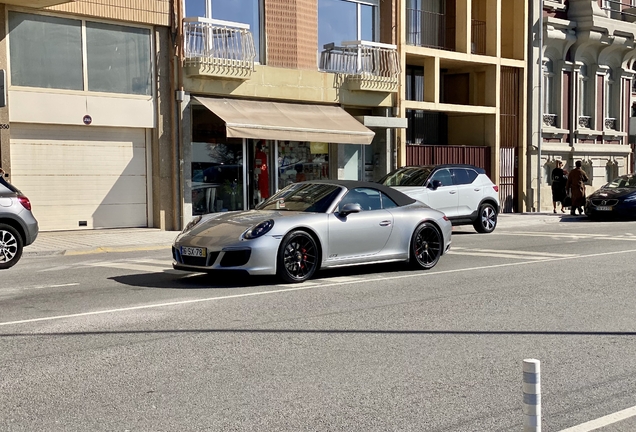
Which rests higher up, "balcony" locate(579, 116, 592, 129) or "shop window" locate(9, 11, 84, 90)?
"shop window" locate(9, 11, 84, 90)

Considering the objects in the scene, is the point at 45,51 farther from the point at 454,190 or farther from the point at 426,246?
the point at 426,246

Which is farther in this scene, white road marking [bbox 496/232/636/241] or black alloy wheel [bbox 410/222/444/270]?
white road marking [bbox 496/232/636/241]

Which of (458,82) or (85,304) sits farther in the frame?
(458,82)

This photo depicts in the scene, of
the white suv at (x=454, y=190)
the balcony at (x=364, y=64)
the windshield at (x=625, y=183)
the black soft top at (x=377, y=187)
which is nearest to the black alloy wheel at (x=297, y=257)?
the black soft top at (x=377, y=187)

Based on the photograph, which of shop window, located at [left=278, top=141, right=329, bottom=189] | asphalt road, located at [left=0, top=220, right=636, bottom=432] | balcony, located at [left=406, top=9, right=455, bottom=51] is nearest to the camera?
asphalt road, located at [left=0, top=220, right=636, bottom=432]

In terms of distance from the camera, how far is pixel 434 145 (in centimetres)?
2806

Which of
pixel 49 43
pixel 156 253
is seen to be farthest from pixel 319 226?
pixel 49 43

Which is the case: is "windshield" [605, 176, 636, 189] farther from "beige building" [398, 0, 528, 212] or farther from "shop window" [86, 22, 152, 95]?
"shop window" [86, 22, 152, 95]

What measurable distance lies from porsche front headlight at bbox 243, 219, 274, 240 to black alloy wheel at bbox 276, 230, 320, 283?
255 mm

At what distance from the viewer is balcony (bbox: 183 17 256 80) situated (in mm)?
21156

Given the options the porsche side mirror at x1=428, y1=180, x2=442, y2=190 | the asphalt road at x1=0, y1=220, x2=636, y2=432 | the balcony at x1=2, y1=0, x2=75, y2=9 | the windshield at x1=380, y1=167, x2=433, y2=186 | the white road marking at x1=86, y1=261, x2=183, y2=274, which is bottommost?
the asphalt road at x1=0, y1=220, x2=636, y2=432

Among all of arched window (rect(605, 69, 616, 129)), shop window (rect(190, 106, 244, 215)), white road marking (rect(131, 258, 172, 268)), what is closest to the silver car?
white road marking (rect(131, 258, 172, 268))

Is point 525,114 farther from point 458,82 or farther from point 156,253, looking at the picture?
point 156,253

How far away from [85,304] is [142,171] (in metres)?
12.2
